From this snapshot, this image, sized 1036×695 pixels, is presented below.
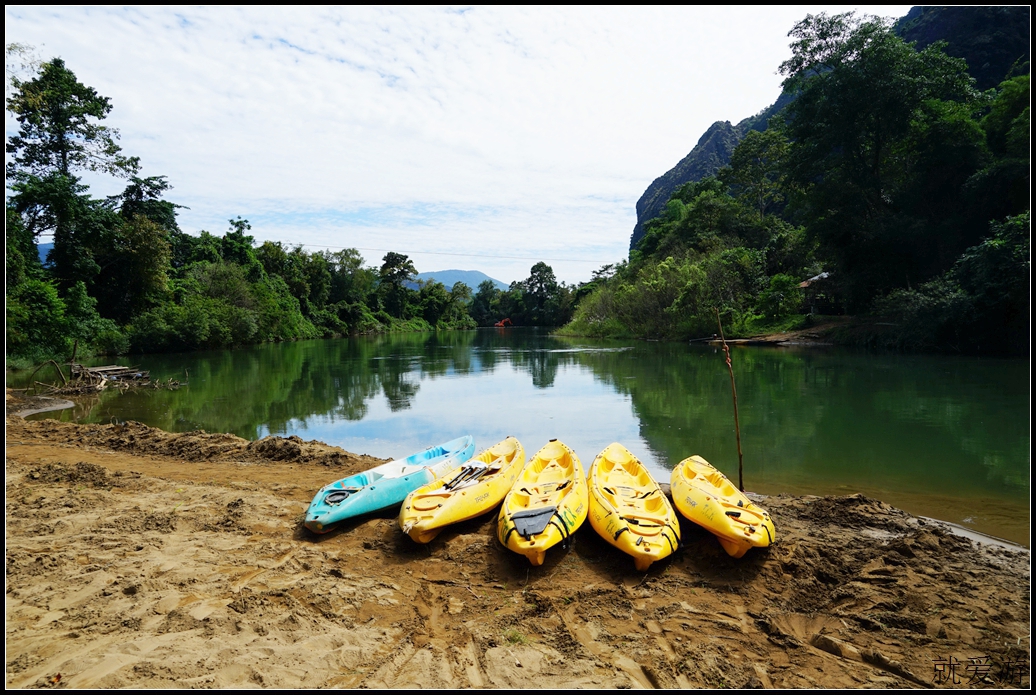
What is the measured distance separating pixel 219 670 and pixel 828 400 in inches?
529

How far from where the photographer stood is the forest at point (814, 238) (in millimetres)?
18422

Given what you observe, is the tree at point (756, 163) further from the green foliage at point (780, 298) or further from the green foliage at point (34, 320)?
the green foliage at point (34, 320)

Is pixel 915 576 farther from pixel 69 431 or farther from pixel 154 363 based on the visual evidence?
pixel 154 363

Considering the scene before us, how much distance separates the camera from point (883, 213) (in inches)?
938

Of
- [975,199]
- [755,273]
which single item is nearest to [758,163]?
[755,273]

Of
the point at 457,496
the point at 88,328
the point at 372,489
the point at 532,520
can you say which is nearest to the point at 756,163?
the point at 88,328

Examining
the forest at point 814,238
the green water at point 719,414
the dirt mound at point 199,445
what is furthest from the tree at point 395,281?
the dirt mound at point 199,445

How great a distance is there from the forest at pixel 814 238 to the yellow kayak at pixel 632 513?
44.6ft

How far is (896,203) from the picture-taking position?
77.5 ft

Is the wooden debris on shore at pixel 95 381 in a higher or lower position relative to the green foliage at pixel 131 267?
lower

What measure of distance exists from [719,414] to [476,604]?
30.1 ft

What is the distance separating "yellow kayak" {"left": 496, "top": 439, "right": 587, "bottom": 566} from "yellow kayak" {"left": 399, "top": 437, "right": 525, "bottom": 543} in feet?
0.74

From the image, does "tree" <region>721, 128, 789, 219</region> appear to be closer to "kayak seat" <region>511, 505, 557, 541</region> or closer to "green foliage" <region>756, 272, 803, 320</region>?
"green foliage" <region>756, 272, 803, 320</region>

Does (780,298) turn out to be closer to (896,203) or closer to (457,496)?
(896,203)
